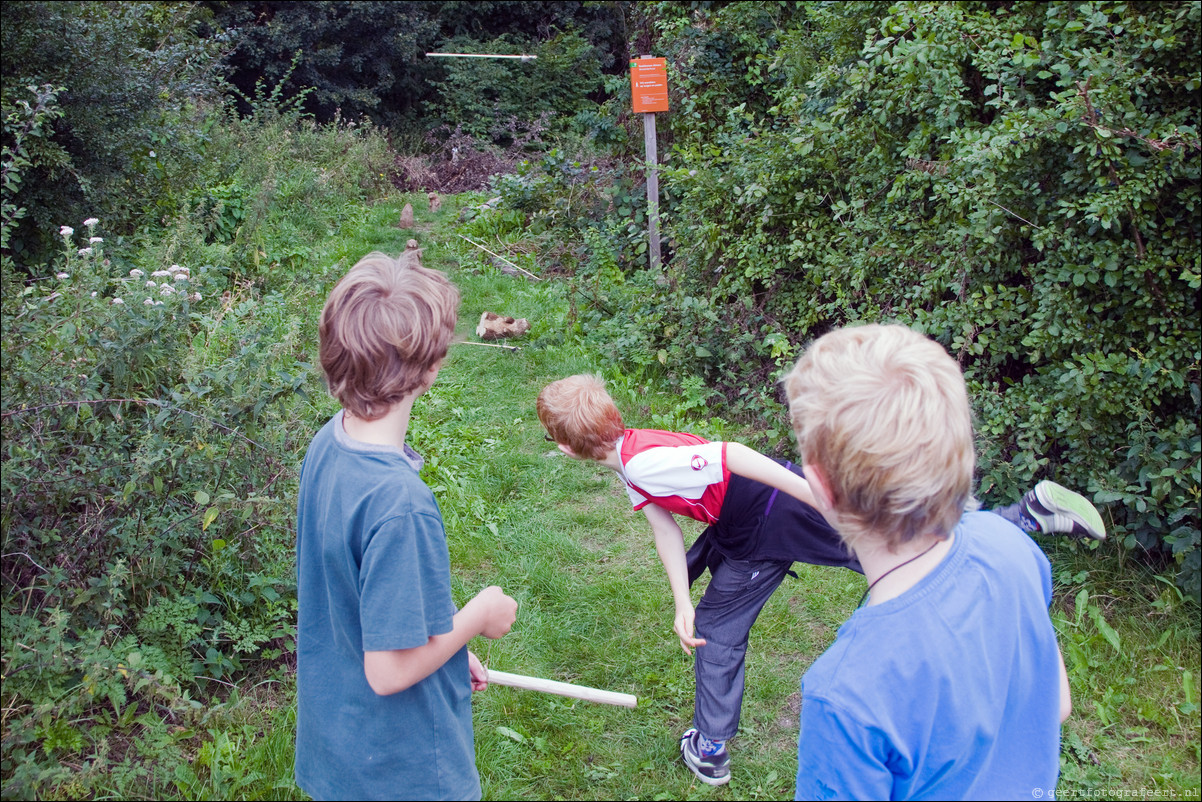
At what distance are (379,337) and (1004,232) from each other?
10.8 feet

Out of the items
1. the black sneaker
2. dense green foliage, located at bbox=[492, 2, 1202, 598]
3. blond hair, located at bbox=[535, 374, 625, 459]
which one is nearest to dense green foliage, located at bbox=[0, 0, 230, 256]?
dense green foliage, located at bbox=[492, 2, 1202, 598]

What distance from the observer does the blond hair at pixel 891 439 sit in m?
1.23

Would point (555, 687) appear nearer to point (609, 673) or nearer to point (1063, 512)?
point (609, 673)

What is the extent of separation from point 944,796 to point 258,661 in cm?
278

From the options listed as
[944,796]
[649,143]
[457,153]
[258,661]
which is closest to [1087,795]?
[944,796]

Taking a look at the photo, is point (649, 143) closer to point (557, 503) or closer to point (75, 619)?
point (557, 503)

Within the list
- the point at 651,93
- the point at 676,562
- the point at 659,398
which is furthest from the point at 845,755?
the point at 651,93

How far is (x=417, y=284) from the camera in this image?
1658 mm

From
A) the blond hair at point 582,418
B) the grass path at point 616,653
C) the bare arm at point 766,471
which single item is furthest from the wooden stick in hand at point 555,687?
the bare arm at point 766,471

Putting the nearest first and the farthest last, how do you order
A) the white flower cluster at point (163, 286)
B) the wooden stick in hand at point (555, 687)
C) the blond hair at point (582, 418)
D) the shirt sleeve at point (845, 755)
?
the shirt sleeve at point (845, 755), the wooden stick in hand at point (555, 687), the blond hair at point (582, 418), the white flower cluster at point (163, 286)

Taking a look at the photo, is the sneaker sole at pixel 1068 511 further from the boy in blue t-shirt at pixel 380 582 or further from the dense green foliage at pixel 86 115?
the dense green foliage at pixel 86 115

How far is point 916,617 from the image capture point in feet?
3.98

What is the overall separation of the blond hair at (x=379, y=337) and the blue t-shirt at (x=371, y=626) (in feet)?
0.34

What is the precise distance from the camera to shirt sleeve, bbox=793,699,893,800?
3.79 ft
